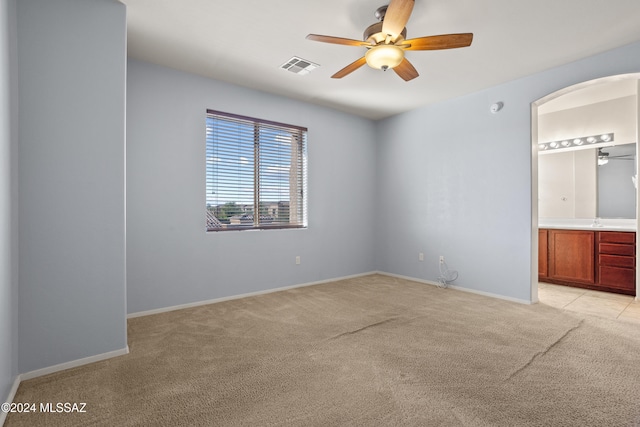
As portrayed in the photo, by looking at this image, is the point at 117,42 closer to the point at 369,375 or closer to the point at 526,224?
the point at 369,375

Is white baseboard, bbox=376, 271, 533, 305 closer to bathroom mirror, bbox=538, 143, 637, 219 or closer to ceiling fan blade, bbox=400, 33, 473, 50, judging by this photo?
bathroom mirror, bbox=538, 143, 637, 219

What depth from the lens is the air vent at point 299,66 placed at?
3.32m

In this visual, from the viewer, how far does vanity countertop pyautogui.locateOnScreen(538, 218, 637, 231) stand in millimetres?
4305

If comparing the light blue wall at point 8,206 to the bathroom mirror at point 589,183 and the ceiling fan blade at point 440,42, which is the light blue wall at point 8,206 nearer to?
the ceiling fan blade at point 440,42

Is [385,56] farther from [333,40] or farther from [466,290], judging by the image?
[466,290]

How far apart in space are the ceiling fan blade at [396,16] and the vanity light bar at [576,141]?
4.33m

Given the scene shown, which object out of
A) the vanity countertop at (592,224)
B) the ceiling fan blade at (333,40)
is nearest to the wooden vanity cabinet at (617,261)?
the vanity countertop at (592,224)

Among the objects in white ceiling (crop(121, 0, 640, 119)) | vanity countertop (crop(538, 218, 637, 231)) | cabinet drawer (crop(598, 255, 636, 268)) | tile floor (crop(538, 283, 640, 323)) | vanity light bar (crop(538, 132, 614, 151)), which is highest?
white ceiling (crop(121, 0, 640, 119))

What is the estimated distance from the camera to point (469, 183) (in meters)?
4.29

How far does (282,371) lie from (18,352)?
1.65m

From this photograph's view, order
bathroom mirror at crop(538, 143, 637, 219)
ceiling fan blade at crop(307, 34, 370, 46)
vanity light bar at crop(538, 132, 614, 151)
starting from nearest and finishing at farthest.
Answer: ceiling fan blade at crop(307, 34, 370, 46)
bathroom mirror at crop(538, 143, 637, 219)
vanity light bar at crop(538, 132, 614, 151)

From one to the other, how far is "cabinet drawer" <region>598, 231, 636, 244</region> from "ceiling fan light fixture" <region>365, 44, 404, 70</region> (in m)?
3.83

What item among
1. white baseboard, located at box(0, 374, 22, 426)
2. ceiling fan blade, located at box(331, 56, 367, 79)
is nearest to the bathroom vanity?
ceiling fan blade, located at box(331, 56, 367, 79)

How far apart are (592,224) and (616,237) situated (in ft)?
2.68
